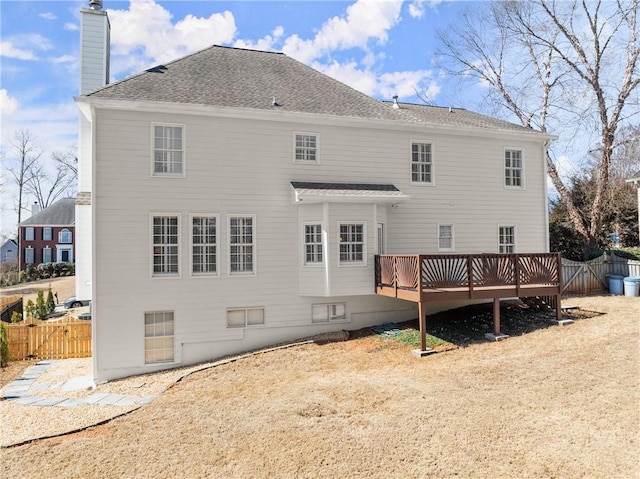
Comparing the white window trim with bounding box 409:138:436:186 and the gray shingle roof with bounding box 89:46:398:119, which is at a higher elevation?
the gray shingle roof with bounding box 89:46:398:119

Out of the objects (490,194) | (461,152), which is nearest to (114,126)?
(461,152)

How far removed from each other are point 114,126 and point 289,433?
9866 mm

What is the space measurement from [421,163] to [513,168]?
413 cm

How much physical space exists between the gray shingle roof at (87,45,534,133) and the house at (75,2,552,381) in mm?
83

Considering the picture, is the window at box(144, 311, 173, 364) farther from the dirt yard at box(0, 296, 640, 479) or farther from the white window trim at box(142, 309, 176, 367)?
the dirt yard at box(0, 296, 640, 479)

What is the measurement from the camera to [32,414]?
8570mm

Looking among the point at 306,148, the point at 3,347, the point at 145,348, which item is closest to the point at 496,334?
the point at 306,148

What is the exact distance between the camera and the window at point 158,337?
460 inches

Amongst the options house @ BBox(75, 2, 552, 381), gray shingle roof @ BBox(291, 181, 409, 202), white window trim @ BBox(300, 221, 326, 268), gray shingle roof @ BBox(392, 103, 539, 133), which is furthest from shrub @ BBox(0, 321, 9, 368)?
gray shingle roof @ BBox(392, 103, 539, 133)

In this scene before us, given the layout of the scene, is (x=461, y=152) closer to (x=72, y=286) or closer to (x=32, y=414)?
(x=32, y=414)

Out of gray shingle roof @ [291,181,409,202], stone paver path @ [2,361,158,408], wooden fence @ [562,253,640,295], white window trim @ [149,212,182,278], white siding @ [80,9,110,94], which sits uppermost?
white siding @ [80,9,110,94]

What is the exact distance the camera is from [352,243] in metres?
12.7

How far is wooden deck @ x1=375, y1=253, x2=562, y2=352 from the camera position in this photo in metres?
10.9

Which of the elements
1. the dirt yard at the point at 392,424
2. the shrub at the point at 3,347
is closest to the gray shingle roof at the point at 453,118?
the dirt yard at the point at 392,424
